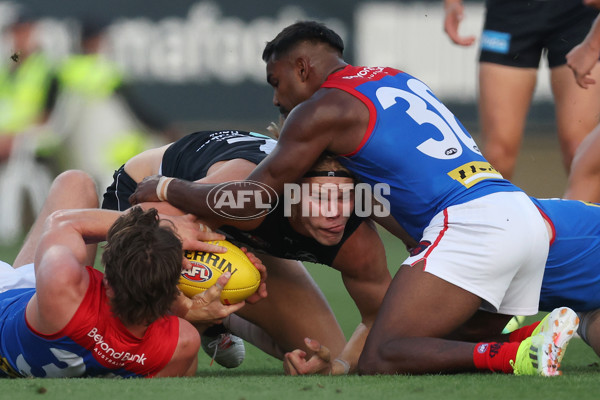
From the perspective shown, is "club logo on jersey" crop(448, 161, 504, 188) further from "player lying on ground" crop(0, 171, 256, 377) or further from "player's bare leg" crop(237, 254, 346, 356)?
"player's bare leg" crop(237, 254, 346, 356)

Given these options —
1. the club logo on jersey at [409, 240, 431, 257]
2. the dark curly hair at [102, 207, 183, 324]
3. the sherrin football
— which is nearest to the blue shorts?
the club logo on jersey at [409, 240, 431, 257]

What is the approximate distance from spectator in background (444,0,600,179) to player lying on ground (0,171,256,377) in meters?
3.05

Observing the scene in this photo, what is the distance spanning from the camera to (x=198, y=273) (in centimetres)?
456

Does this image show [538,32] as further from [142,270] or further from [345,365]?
[142,270]

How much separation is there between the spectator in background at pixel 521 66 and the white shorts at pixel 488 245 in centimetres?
236

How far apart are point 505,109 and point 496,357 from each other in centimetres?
306

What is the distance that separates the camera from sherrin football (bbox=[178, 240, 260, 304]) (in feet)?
15.0

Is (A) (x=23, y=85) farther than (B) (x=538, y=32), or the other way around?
(A) (x=23, y=85)

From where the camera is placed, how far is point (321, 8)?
507 inches

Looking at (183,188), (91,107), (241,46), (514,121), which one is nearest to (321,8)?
(241,46)

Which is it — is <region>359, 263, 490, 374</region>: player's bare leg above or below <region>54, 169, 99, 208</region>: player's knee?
below

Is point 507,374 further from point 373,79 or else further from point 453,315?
point 373,79

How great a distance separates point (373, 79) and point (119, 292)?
171 centimetres

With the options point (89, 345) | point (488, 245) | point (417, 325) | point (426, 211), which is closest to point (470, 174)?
point (426, 211)
